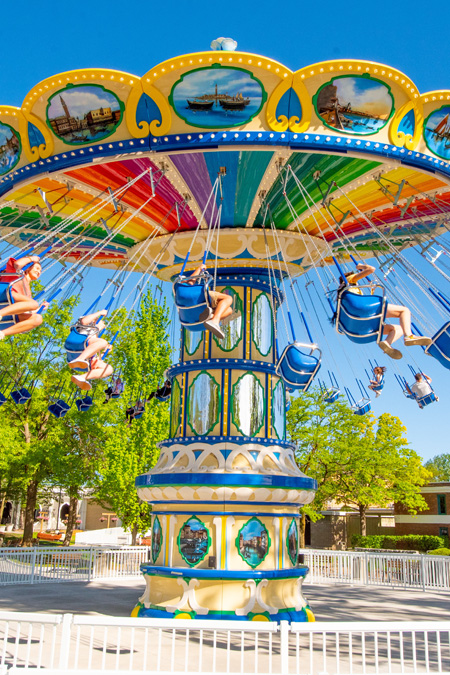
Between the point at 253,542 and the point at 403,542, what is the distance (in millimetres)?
24642

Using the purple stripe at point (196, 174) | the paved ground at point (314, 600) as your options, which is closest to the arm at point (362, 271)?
the purple stripe at point (196, 174)

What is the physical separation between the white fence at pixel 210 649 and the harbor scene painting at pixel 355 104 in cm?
563

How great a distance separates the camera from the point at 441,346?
7.04 metres

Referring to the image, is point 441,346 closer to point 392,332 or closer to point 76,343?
point 392,332

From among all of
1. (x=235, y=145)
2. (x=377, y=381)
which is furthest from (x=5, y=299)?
(x=377, y=381)

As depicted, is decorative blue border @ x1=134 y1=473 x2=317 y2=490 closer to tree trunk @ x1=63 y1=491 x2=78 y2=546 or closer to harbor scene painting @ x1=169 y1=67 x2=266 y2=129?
harbor scene painting @ x1=169 y1=67 x2=266 y2=129

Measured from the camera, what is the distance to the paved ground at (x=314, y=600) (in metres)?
10.5

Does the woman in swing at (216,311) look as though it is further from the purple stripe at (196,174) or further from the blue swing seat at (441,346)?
the blue swing seat at (441,346)

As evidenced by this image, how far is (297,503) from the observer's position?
9594 mm

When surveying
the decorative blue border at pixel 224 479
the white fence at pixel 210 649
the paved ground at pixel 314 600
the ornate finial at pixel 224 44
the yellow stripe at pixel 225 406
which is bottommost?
the paved ground at pixel 314 600

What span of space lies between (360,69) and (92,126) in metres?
3.34

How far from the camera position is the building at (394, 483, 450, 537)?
3419cm

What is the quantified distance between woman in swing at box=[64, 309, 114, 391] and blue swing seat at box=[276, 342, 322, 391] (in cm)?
247

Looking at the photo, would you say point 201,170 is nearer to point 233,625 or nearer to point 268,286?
point 268,286
